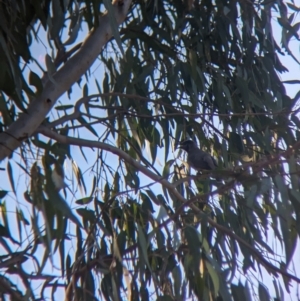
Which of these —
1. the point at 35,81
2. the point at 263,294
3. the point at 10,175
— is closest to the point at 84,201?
the point at 10,175

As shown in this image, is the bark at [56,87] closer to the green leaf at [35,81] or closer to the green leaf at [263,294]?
the green leaf at [35,81]

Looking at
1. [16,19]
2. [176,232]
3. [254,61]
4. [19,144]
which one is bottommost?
[176,232]

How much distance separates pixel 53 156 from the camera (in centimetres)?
251

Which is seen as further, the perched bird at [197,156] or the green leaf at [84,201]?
the perched bird at [197,156]

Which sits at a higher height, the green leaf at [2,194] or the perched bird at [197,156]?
the perched bird at [197,156]

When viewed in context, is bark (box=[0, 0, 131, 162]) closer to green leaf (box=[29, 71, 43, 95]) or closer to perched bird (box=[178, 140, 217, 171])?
green leaf (box=[29, 71, 43, 95])

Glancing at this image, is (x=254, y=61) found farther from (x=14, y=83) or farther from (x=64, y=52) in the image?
(x=14, y=83)

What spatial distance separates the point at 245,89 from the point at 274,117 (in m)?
0.18

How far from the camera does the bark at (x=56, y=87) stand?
7.53 ft

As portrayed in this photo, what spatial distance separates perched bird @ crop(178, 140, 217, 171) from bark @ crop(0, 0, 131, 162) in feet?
2.72

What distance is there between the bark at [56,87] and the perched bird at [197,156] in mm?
830

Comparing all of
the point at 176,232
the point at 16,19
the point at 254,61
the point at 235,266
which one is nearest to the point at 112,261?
the point at 176,232

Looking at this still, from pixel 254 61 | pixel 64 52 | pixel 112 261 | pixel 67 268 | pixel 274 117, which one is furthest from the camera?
pixel 254 61

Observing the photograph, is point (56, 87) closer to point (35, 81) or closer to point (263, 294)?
point (35, 81)
